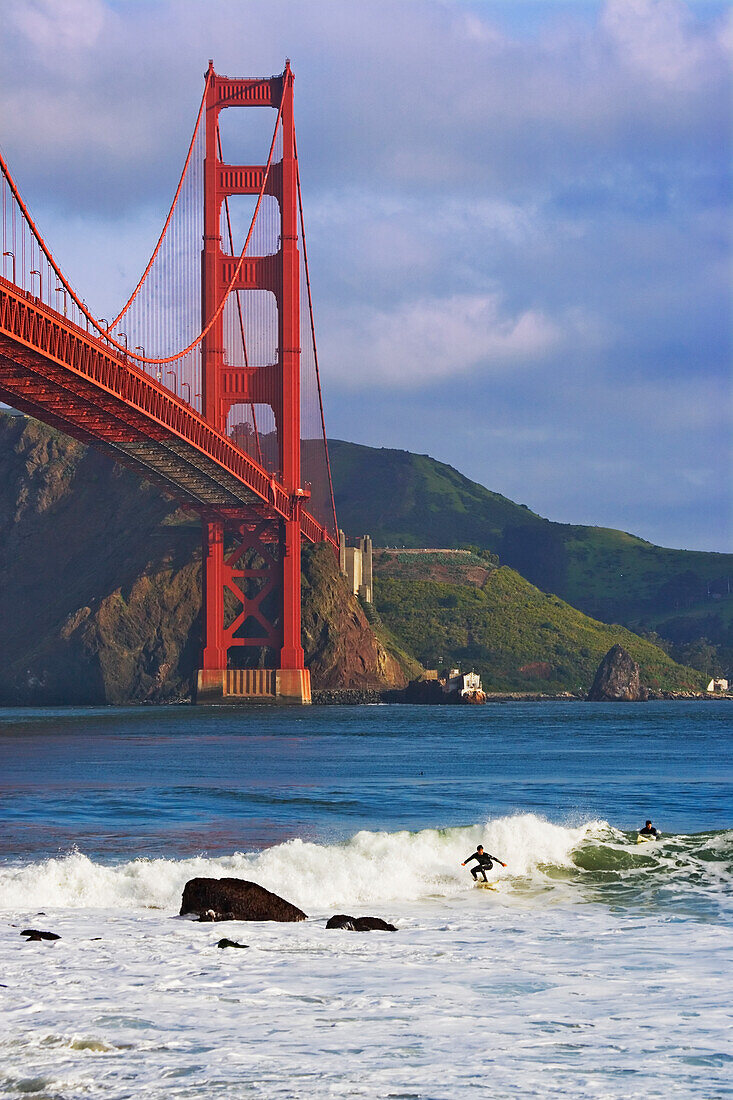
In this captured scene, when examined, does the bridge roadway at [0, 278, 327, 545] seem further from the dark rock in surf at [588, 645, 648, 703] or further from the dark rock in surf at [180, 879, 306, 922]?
the dark rock in surf at [588, 645, 648, 703]

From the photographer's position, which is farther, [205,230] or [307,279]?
[307,279]

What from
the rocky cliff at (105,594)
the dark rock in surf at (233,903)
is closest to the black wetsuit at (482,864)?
the dark rock in surf at (233,903)

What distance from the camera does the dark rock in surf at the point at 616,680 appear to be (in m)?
134

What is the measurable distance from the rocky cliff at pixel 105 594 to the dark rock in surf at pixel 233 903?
97.7 metres

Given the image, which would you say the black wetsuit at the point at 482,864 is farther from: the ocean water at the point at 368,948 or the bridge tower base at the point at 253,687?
the bridge tower base at the point at 253,687

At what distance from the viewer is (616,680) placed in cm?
13512

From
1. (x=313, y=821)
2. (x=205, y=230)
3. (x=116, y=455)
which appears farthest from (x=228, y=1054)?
(x=205, y=230)

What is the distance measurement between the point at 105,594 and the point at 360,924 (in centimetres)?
11182

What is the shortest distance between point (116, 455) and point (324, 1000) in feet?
211

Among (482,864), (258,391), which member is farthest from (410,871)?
(258,391)

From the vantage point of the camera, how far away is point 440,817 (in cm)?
2712

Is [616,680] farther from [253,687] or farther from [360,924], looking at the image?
[360,924]

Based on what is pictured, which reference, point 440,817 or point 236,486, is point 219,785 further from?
point 236,486

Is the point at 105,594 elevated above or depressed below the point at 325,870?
above
